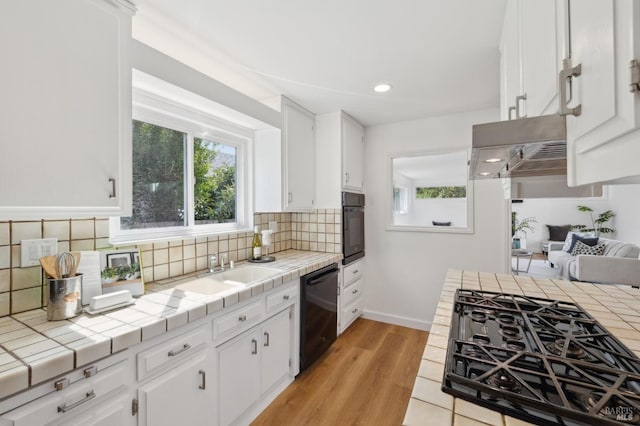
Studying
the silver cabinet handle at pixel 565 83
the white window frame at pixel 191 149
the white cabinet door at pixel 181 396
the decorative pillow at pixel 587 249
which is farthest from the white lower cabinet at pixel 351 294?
the decorative pillow at pixel 587 249

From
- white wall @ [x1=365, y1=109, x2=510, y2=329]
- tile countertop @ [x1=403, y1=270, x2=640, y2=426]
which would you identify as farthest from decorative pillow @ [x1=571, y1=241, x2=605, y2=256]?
tile countertop @ [x1=403, y1=270, x2=640, y2=426]

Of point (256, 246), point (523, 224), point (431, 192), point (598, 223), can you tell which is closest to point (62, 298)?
point (256, 246)

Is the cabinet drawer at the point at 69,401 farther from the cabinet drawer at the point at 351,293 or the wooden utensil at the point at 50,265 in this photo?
the cabinet drawer at the point at 351,293

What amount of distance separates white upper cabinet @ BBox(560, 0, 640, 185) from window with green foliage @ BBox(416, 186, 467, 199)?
277 centimetres

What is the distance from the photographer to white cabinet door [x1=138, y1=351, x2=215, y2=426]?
3.65ft

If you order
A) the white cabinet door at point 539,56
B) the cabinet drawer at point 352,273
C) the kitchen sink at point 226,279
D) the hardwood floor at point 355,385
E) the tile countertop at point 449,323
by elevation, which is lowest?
Answer: the hardwood floor at point 355,385

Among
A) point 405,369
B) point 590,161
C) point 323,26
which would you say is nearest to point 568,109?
point 590,161

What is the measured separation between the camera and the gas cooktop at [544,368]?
1.82 feet

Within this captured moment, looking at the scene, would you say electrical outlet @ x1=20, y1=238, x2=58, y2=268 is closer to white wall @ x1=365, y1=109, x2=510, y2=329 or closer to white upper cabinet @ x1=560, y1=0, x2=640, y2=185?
white upper cabinet @ x1=560, y1=0, x2=640, y2=185

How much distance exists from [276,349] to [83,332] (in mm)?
1144

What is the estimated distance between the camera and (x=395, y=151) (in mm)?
3125

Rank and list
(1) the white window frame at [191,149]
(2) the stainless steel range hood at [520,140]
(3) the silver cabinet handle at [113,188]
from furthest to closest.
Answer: (1) the white window frame at [191,149] → (3) the silver cabinet handle at [113,188] → (2) the stainless steel range hood at [520,140]

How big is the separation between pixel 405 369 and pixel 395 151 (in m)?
2.18

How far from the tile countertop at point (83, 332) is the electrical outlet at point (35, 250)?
22cm
